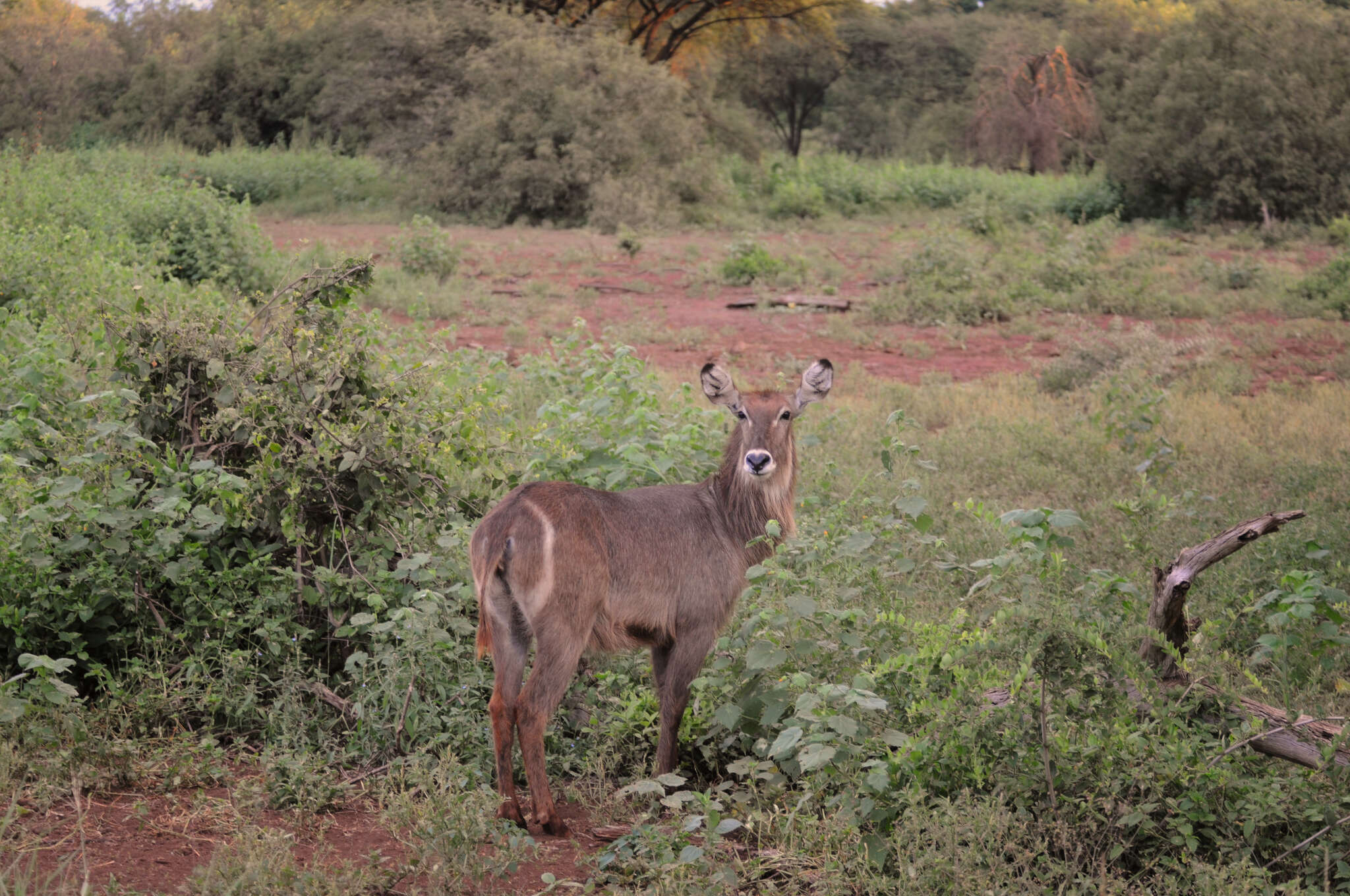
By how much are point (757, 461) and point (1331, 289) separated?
10.7 meters

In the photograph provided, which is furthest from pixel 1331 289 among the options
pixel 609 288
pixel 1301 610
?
pixel 1301 610

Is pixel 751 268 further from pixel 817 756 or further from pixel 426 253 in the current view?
pixel 817 756

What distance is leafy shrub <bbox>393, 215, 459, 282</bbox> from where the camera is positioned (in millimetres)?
14297

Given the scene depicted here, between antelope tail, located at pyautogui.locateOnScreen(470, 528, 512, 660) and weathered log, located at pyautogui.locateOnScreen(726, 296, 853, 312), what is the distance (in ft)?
31.5

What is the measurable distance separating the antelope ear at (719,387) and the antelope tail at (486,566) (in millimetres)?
1170

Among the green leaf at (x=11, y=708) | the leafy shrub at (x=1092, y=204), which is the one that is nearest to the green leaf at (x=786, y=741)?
the green leaf at (x=11, y=708)

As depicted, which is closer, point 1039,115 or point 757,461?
point 757,461

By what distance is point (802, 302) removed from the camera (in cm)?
1339

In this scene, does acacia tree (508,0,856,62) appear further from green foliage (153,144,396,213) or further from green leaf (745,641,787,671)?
green leaf (745,641,787,671)

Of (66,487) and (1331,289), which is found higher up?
(1331,289)

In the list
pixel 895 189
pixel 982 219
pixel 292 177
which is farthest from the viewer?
pixel 292 177

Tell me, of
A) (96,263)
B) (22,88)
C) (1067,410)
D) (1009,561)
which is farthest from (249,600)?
(22,88)

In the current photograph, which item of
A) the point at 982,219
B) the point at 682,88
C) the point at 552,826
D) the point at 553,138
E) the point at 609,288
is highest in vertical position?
the point at 682,88

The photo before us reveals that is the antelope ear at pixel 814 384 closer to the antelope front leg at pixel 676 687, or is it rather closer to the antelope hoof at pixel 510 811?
the antelope front leg at pixel 676 687
